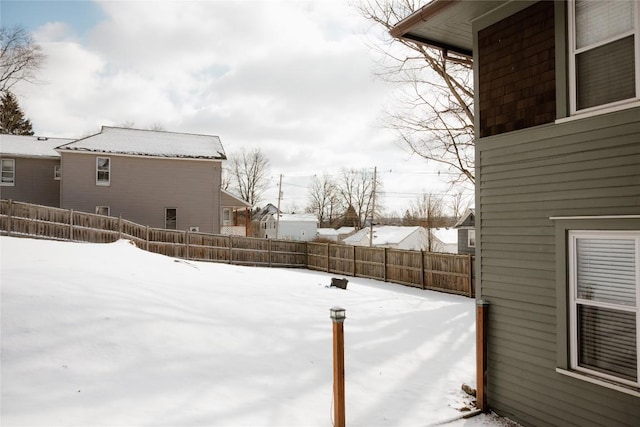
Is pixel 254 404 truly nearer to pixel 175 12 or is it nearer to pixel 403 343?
pixel 403 343

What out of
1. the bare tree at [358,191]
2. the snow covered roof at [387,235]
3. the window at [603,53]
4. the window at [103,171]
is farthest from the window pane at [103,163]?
the bare tree at [358,191]

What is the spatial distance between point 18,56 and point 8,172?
8595mm

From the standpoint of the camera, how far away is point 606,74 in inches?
167

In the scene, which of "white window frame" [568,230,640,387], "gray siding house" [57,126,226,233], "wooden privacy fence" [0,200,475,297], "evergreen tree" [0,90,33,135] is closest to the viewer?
"white window frame" [568,230,640,387]

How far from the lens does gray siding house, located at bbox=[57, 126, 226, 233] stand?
20.3 meters

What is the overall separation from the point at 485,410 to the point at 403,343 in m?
2.61

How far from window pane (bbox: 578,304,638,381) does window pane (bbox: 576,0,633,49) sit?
295 centimetres

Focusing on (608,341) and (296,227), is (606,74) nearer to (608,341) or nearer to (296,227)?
(608,341)

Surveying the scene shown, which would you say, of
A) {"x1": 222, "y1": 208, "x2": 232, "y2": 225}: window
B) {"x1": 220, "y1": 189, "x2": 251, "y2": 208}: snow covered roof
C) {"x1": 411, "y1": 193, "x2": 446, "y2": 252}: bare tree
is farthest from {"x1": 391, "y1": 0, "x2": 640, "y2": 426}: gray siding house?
{"x1": 411, "y1": 193, "x2": 446, "y2": 252}: bare tree

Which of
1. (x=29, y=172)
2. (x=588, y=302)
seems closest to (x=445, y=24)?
(x=588, y=302)

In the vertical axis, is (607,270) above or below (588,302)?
above

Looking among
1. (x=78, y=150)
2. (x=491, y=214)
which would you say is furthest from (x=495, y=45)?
(x=78, y=150)

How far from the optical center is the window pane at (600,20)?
4070 mm

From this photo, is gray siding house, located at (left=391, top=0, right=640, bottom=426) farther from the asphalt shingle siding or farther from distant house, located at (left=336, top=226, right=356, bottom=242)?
distant house, located at (left=336, top=226, right=356, bottom=242)
